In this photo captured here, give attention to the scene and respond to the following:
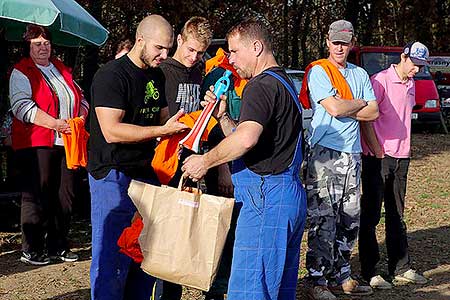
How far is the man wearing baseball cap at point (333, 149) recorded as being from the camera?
5.98 meters

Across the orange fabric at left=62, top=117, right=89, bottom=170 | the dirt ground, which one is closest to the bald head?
the orange fabric at left=62, top=117, right=89, bottom=170

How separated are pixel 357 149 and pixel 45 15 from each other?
9.29 ft

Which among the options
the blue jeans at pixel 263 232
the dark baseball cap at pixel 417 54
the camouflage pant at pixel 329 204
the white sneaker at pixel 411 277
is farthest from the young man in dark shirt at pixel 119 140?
the white sneaker at pixel 411 277

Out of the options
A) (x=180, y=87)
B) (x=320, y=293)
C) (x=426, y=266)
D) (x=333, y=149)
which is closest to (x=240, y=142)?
(x=180, y=87)

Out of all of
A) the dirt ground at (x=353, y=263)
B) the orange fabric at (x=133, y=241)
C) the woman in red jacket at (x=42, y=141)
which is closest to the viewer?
the orange fabric at (x=133, y=241)

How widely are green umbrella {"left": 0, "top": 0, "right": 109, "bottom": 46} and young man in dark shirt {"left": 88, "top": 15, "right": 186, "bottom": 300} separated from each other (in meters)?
2.20

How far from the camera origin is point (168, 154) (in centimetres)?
480

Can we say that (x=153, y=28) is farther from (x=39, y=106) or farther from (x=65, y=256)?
(x=65, y=256)

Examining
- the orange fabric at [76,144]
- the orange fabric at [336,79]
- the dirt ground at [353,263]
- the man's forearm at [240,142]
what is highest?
the orange fabric at [336,79]

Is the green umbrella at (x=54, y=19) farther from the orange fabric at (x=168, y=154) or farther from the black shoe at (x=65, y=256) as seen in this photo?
the orange fabric at (x=168, y=154)

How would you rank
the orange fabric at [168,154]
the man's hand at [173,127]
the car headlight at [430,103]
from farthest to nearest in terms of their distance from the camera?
1. the car headlight at [430,103]
2. the orange fabric at [168,154]
3. the man's hand at [173,127]

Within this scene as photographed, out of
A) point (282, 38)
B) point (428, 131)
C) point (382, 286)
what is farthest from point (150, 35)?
point (282, 38)

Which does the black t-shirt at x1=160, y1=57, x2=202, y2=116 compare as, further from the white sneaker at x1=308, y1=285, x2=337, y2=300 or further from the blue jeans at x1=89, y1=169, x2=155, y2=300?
the white sneaker at x1=308, y1=285, x2=337, y2=300

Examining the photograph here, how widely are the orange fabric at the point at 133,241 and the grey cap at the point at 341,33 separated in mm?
2416
